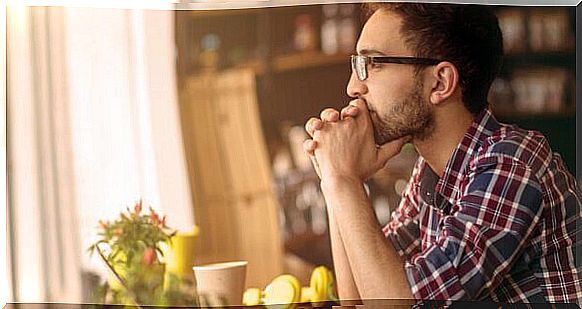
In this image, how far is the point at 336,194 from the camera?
2.07 meters

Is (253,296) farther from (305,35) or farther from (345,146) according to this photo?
(305,35)

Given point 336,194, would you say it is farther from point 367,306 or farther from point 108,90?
point 108,90

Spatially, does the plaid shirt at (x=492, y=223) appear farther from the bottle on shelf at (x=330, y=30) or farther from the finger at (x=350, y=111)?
the bottle on shelf at (x=330, y=30)

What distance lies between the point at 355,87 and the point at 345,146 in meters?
0.11

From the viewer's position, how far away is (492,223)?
80.0 inches

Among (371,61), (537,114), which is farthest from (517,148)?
(371,61)

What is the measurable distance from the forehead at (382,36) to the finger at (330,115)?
12 cm

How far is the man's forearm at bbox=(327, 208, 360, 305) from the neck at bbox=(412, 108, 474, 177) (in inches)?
8.0

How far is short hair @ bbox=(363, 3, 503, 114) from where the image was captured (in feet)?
6.77

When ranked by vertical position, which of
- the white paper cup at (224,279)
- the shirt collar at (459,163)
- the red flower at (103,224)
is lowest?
the white paper cup at (224,279)

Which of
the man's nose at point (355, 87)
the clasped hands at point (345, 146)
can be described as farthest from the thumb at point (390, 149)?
the man's nose at point (355, 87)

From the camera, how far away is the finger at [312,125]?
6.82 ft

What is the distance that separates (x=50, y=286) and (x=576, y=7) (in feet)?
3.54

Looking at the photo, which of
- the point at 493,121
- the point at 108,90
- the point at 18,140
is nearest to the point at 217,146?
the point at 108,90
